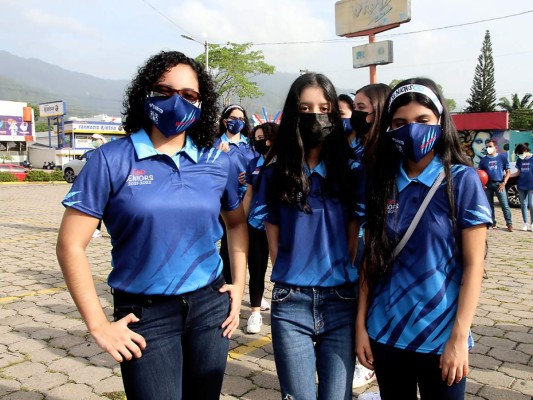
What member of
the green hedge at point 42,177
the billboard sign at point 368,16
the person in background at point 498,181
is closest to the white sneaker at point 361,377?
the person in background at point 498,181

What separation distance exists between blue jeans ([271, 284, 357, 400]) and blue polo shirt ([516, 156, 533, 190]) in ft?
31.9

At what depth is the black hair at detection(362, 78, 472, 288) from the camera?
2021 millimetres

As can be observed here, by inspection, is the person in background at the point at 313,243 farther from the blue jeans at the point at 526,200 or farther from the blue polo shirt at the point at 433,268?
the blue jeans at the point at 526,200

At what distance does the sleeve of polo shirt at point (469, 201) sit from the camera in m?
1.86

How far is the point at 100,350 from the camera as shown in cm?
429

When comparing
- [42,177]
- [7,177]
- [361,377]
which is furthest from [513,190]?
[7,177]

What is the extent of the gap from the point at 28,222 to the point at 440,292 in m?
12.5

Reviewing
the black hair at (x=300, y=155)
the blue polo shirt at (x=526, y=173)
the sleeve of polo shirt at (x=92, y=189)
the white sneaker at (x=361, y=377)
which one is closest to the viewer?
the sleeve of polo shirt at (x=92, y=189)

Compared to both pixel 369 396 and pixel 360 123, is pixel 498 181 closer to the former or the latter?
pixel 360 123

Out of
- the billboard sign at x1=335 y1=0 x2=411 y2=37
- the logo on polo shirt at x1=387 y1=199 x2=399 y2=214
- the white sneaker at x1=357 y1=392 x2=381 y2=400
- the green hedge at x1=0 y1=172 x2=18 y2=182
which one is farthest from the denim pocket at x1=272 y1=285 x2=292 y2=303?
the green hedge at x1=0 y1=172 x2=18 y2=182

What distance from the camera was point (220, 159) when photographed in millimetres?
2172

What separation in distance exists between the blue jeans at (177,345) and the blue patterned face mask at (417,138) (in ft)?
3.18

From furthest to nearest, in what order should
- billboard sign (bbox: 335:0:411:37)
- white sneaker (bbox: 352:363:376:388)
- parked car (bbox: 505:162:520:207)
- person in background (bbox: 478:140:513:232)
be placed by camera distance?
billboard sign (bbox: 335:0:411:37) < parked car (bbox: 505:162:520:207) < person in background (bbox: 478:140:513:232) < white sneaker (bbox: 352:363:376:388)

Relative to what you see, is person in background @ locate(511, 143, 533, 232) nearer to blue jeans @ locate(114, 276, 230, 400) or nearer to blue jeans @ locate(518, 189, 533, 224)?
blue jeans @ locate(518, 189, 533, 224)
